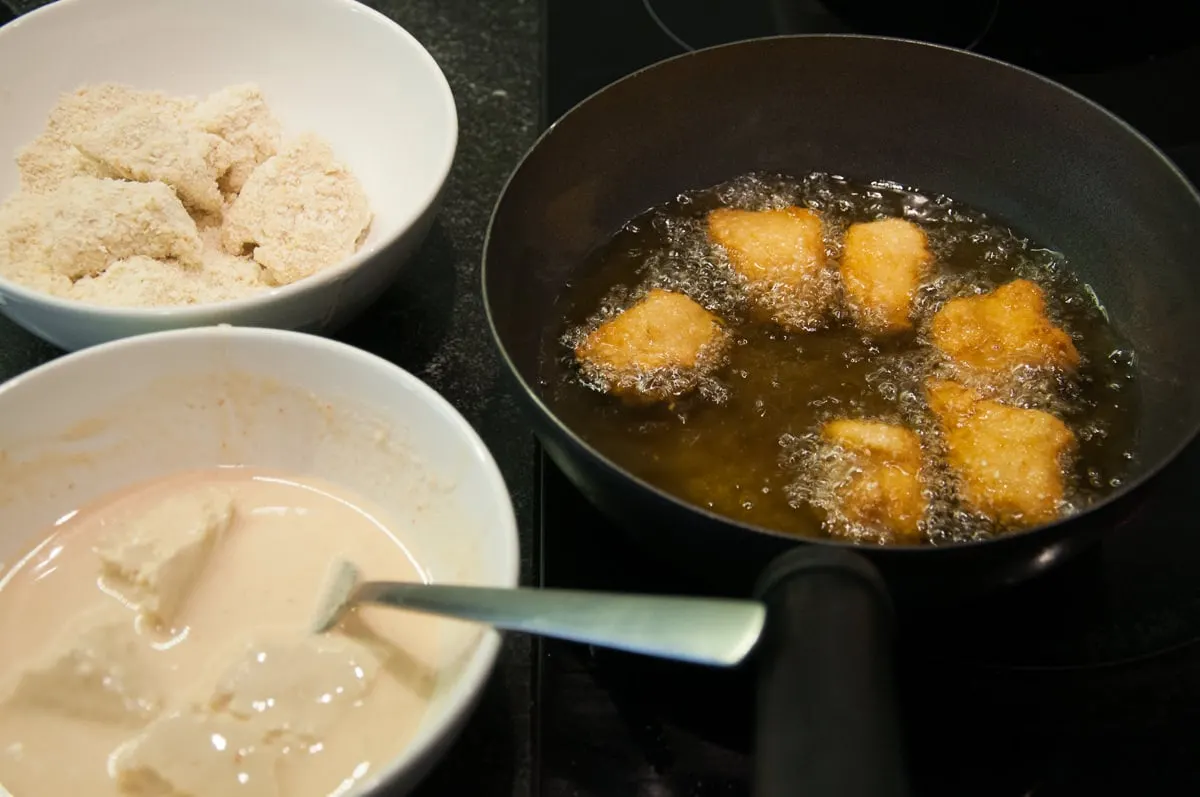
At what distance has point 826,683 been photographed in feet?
1.75

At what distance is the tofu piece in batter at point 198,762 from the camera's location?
→ 0.68 metres

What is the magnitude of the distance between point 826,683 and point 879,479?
346 mm

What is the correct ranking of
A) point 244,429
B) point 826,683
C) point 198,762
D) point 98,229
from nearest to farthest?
point 826,683 → point 198,762 → point 244,429 → point 98,229

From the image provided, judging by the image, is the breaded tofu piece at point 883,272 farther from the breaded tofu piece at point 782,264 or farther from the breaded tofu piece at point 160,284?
the breaded tofu piece at point 160,284

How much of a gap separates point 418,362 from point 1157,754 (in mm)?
770

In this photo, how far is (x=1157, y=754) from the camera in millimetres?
788

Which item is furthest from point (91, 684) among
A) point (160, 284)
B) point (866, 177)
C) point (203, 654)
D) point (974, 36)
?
point (974, 36)

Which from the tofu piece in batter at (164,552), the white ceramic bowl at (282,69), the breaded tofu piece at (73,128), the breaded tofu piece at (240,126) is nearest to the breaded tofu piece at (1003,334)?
the white ceramic bowl at (282,69)

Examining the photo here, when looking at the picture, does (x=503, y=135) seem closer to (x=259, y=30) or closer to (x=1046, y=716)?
(x=259, y=30)

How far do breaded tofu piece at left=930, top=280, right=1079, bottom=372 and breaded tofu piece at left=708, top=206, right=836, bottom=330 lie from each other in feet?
0.40

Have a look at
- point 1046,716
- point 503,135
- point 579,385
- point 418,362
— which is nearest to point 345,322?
point 418,362

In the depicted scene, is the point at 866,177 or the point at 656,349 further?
the point at 866,177

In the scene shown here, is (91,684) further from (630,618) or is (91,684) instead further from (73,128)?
(73,128)

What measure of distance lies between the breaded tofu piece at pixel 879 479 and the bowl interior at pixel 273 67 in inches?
22.8
